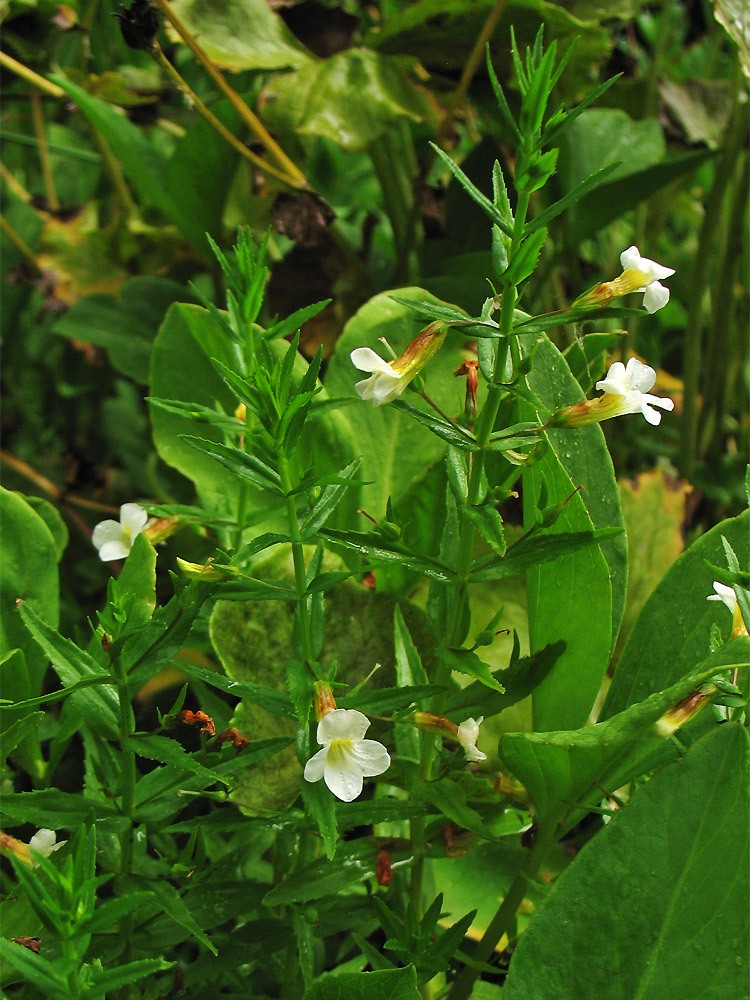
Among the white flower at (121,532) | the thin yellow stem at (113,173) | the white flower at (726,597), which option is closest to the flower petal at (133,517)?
the white flower at (121,532)

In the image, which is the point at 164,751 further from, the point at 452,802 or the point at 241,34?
the point at 241,34

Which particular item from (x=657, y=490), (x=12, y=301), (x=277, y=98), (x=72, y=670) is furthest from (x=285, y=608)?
(x=12, y=301)

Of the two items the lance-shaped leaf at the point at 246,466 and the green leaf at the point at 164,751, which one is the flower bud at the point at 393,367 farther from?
the green leaf at the point at 164,751

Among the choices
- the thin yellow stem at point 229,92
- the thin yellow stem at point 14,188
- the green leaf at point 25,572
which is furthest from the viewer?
the thin yellow stem at point 14,188

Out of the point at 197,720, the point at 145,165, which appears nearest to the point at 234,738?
the point at 197,720

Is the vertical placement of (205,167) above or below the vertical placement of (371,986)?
above

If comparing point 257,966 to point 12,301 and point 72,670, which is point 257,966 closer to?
point 72,670
